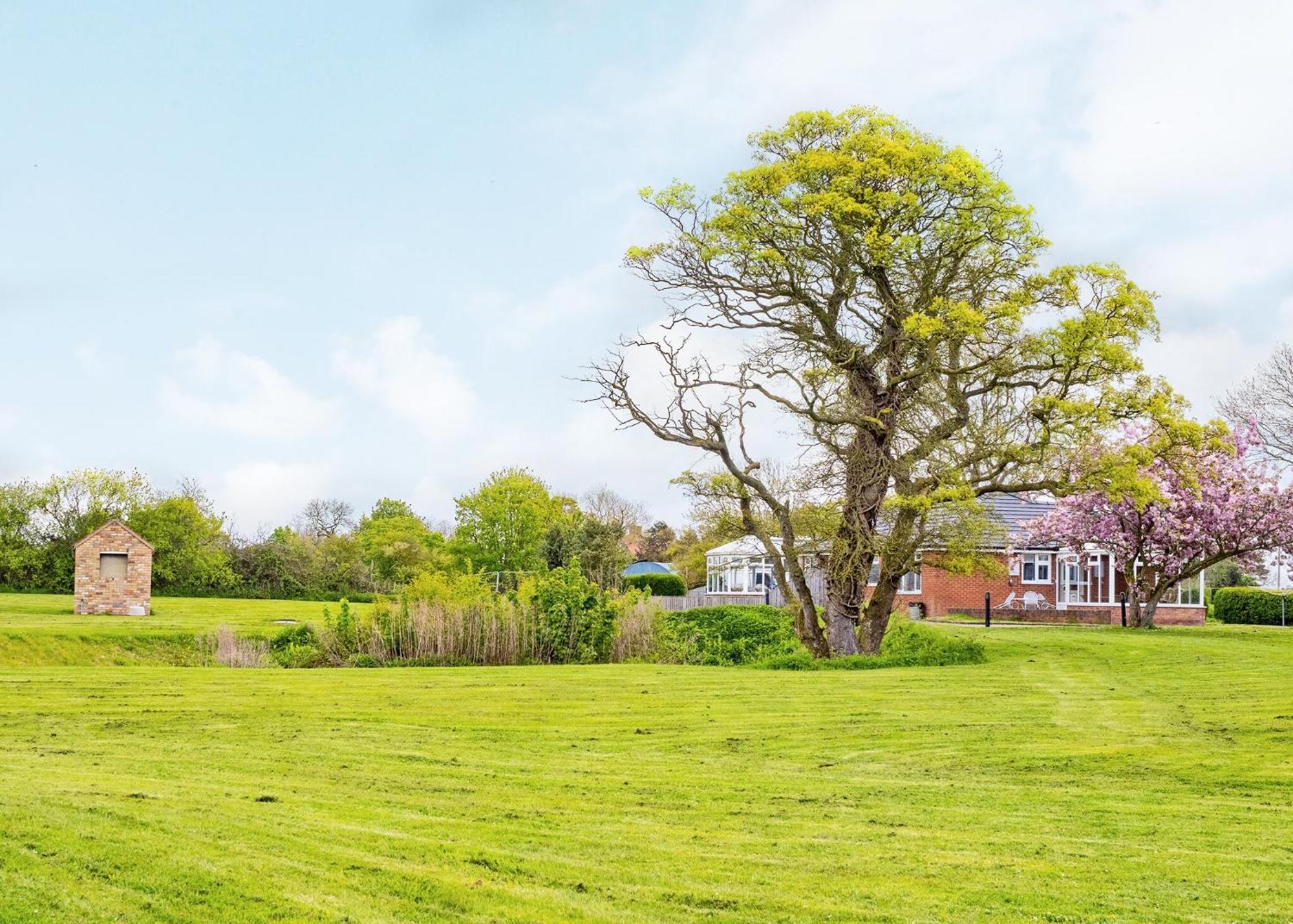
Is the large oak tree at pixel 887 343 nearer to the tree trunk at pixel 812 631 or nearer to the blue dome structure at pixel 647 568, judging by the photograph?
the tree trunk at pixel 812 631

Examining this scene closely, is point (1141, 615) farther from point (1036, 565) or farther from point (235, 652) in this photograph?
point (235, 652)

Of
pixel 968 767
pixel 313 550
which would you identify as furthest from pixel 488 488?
pixel 968 767

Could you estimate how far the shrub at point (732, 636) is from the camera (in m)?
24.7

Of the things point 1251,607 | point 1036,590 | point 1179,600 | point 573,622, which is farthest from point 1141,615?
point 573,622

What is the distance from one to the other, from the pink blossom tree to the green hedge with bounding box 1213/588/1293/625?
1177 cm

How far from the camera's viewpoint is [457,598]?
73.7ft

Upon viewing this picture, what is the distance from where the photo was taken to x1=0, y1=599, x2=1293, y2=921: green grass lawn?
18.8 feet

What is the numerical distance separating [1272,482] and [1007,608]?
1040 centimetres

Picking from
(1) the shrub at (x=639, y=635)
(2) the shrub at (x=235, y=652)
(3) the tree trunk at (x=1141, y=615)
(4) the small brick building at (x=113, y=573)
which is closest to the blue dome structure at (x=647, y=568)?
(4) the small brick building at (x=113, y=573)

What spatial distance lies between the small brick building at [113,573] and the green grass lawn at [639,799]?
65.0 ft

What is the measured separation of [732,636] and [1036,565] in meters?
17.2

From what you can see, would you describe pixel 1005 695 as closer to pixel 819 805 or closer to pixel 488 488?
pixel 819 805

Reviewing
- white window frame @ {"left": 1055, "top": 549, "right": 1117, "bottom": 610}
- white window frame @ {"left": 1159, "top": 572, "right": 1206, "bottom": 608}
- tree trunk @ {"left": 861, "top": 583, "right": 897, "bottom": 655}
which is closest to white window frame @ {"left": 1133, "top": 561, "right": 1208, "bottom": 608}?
white window frame @ {"left": 1159, "top": 572, "right": 1206, "bottom": 608}

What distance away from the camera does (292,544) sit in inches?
2164
